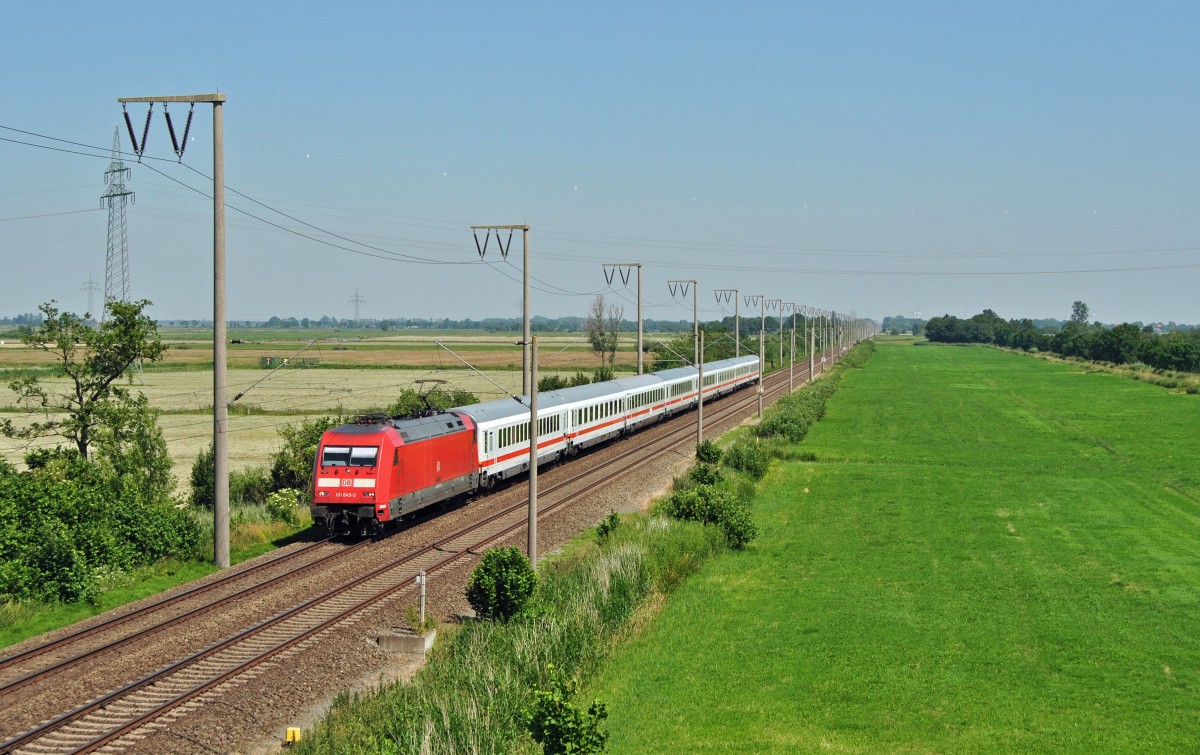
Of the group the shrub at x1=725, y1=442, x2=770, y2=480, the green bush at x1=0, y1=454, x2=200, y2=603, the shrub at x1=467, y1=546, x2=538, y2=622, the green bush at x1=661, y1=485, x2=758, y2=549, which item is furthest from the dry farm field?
the shrub at x1=725, y1=442, x2=770, y2=480

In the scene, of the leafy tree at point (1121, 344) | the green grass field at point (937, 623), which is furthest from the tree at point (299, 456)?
the leafy tree at point (1121, 344)

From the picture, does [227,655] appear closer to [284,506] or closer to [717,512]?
[284,506]

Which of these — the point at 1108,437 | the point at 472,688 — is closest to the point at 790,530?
the point at 472,688

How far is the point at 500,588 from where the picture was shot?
21.5 meters

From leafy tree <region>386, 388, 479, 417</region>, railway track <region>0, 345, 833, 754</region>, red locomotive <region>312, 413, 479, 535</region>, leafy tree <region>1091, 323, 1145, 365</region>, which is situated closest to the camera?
railway track <region>0, 345, 833, 754</region>

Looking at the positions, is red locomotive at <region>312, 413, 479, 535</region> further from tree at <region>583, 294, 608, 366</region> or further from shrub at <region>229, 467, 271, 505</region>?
tree at <region>583, 294, 608, 366</region>

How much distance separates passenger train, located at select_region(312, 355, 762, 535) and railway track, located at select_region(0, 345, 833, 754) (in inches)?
60.5

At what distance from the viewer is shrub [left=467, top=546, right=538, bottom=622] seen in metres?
21.5

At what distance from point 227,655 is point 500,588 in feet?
17.3

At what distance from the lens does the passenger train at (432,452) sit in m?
29.2

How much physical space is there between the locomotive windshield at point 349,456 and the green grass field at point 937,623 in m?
9.15

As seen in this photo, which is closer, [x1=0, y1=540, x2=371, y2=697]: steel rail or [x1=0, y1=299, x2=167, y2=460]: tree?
[x1=0, y1=540, x2=371, y2=697]: steel rail

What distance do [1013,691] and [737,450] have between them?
28.7 m

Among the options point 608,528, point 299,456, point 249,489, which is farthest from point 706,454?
point 249,489
